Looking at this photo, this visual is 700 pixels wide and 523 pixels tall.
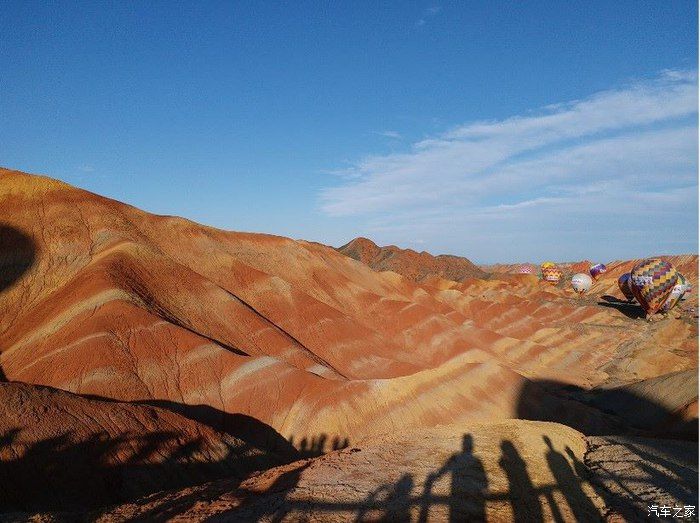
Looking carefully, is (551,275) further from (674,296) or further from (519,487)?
(519,487)

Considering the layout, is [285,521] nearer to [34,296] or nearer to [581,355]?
[34,296]

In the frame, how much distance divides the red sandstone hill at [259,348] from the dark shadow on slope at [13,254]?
0.39 feet

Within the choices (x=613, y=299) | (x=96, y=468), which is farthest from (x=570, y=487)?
(x=613, y=299)

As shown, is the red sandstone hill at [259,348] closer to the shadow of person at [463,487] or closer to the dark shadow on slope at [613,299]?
the shadow of person at [463,487]

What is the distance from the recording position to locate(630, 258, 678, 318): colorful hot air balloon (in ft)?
200

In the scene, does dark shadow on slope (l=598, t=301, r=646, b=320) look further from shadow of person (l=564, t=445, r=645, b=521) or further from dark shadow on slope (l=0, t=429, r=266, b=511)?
dark shadow on slope (l=0, t=429, r=266, b=511)

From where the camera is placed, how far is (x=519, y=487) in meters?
10.5

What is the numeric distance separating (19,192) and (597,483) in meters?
45.8

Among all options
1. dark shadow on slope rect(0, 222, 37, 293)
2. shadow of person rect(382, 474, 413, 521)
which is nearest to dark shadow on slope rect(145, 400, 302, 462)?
shadow of person rect(382, 474, 413, 521)

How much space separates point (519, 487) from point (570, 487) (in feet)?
4.92

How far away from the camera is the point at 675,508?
9.62 metres

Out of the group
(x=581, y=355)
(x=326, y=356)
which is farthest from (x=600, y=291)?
(x=326, y=356)

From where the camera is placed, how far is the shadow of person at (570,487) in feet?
32.3

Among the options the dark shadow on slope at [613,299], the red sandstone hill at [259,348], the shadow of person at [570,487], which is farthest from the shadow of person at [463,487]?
the dark shadow on slope at [613,299]
